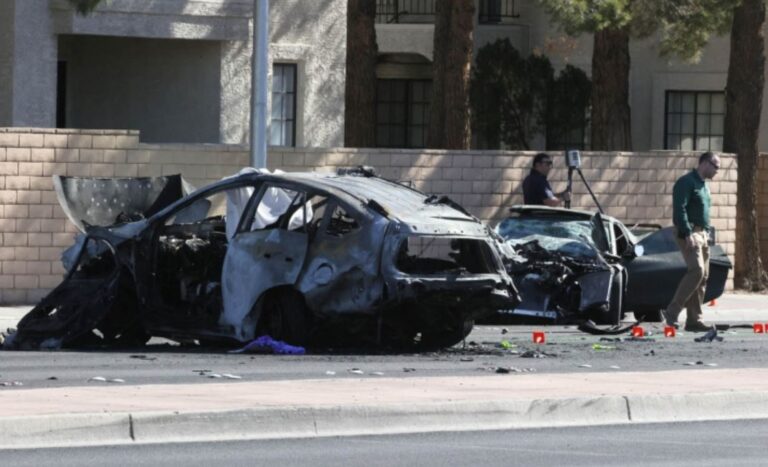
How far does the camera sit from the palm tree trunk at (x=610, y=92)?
3150 cm

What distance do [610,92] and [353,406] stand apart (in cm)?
2049

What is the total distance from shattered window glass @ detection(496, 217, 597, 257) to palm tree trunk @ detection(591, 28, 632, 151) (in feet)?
35.9

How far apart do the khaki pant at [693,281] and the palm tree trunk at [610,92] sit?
37.0ft

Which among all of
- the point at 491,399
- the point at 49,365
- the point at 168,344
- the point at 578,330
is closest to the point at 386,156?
the point at 578,330

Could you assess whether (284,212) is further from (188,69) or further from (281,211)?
(188,69)

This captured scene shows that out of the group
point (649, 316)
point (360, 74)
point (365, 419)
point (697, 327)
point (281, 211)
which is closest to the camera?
point (365, 419)

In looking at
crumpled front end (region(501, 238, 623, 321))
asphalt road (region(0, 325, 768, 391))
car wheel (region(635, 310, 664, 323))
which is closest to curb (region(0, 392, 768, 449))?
asphalt road (region(0, 325, 768, 391))

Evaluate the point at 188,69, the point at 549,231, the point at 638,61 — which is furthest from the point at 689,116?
the point at 549,231

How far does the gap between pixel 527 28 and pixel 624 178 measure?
1224cm

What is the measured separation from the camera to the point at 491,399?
12414mm

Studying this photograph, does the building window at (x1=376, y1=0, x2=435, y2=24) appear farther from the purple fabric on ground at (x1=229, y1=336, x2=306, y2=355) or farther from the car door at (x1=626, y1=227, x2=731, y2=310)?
the purple fabric on ground at (x1=229, y1=336, x2=306, y2=355)

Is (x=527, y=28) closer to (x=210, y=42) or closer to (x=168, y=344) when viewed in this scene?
(x=210, y=42)

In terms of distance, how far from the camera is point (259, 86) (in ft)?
76.2

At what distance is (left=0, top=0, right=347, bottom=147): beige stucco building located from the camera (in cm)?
2781
